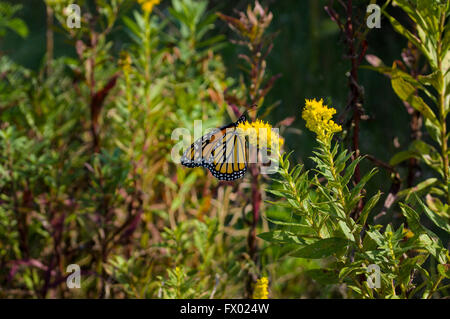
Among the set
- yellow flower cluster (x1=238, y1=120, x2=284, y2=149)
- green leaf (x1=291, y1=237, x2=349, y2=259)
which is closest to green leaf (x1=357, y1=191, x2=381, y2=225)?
green leaf (x1=291, y1=237, x2=349, y2=259)

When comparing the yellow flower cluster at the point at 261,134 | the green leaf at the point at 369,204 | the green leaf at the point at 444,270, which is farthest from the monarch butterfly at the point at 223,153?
the green leaf at the point at 444,270

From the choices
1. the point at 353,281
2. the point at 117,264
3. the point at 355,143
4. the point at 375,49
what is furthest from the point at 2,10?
the point at 353,281

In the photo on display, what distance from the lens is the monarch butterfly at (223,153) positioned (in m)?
0.87

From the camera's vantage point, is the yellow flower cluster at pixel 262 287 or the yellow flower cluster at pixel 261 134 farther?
the yellow flower cluster at pixel 262 287

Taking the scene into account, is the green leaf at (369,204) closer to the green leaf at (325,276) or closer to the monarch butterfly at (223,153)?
the green leaf at (325,276)

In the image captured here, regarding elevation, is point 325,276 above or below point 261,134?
below

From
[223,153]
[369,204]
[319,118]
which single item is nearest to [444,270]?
[369,204]

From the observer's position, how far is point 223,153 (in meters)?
0.92

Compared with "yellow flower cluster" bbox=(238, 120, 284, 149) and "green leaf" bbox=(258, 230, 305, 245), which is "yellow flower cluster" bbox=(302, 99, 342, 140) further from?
"green leaf" bbox=(258, 230, 305, 245)

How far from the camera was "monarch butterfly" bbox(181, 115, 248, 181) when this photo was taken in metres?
0.87

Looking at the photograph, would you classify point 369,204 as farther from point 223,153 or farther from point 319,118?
point 223,153

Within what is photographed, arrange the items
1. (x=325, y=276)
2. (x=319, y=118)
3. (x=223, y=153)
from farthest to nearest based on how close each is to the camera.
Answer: (x=223, y=153), (x=325, y=276), (x=319, y=118)

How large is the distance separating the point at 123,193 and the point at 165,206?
0.24 metres

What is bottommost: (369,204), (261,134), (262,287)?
(262,287)
